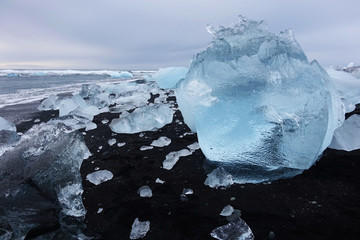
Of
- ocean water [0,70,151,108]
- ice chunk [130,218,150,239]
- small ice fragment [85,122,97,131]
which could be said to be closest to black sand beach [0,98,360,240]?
ice chunk [130,218,150,239]

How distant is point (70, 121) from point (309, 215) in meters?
4.03

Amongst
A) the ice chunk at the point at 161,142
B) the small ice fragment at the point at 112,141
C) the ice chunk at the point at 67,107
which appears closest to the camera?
the ice chunk at the point at 161,142

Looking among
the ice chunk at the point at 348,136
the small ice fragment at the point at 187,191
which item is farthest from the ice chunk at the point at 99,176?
the ice chunk at the point at 348,136

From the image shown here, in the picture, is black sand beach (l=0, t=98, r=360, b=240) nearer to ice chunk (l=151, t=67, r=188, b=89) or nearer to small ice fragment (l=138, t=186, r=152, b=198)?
small ice fragment (l=138, t=186, r=152, b=198)

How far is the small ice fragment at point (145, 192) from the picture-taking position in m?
2.04

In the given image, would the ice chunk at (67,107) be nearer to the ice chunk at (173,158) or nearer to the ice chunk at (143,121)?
the ice chunk at (143,121)

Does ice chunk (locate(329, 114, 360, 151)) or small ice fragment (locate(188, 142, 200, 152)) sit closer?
ice chunk (locate(329, 114, 360, 151))

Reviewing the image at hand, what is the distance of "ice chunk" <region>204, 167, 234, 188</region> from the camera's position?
2133mm

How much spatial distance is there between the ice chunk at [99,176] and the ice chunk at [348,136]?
2353 millimetres

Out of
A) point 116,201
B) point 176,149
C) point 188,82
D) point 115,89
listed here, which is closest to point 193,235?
point 116,201

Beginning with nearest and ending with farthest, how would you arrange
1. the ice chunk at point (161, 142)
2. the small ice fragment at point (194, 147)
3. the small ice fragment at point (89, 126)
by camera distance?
the small ice fragment at point (194, 147), the ice chunk at point (161, 142), the small ice fragment at point (89, 126)

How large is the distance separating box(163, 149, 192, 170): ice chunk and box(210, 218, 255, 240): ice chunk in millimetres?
1036

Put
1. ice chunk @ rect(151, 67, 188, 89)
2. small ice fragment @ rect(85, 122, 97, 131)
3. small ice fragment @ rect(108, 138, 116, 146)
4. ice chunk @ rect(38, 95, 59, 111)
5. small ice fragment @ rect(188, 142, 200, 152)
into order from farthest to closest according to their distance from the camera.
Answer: ice chunk @ rect(151, 67, 188, 89) < ice chunk @ rect(38, 95, 59, 111) < small ice fragment @ rect(85, 122, 97, 131) < small ice fragment @ rect(108, 138, 116, 146) < small ice fragment @ rect(188, 142, 200, 152)

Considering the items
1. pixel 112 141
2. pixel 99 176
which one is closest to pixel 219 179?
pixel 99 176
